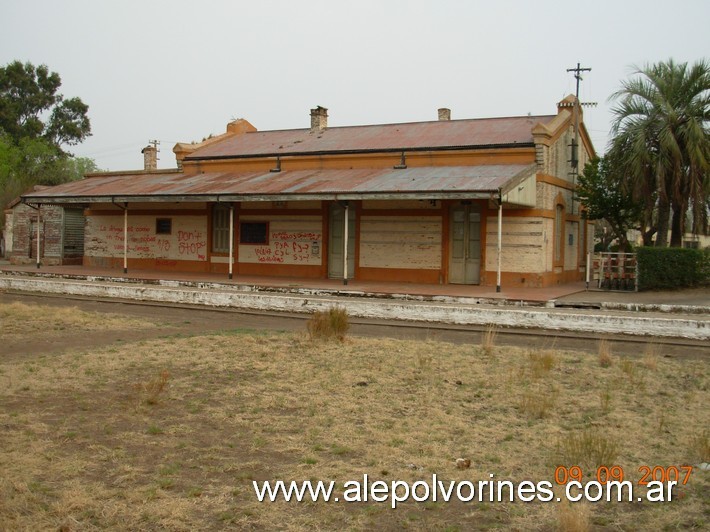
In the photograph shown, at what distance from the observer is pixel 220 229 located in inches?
950

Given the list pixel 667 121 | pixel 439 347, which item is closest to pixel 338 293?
pixel 439 347

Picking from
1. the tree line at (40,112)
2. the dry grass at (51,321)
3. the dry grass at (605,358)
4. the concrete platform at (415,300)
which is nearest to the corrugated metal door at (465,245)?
the concrete platform at (415,300)

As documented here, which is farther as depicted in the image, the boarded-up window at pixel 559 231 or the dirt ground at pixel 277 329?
the boarded-up window at pixel 559 231

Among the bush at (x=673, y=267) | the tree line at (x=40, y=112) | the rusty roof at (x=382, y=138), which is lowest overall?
the bush at (x=673, y=267)

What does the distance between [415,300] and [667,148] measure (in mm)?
8298

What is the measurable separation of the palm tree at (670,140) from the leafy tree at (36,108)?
53328 millimetres

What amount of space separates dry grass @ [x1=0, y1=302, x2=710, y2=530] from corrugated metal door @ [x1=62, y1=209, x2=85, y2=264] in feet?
64.2

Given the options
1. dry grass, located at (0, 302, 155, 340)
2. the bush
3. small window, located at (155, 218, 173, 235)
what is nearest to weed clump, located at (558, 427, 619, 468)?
dry grass, located at (0, 302, 155, 340)

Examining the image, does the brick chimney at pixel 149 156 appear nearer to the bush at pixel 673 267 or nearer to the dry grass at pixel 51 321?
the dry grass at pixel 51 321

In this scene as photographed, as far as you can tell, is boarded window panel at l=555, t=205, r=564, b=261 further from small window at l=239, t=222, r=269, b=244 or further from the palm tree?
small window at l=239, t=222, r=269, b=244

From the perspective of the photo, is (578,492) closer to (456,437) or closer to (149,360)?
(456,437)

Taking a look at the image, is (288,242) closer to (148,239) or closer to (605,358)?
(148,239)

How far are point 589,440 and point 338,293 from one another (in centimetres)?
1239

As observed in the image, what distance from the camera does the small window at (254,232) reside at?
23.3m
